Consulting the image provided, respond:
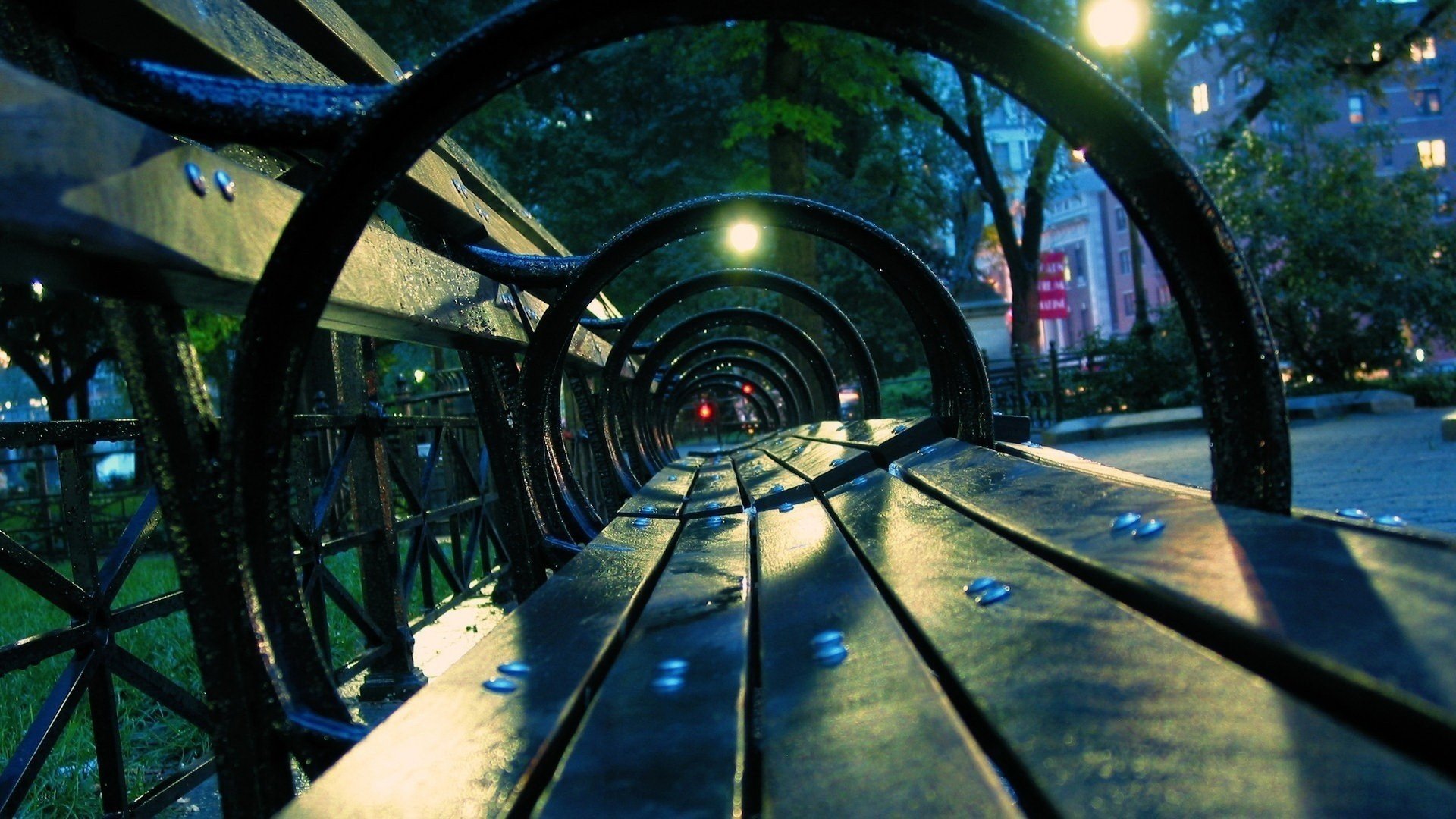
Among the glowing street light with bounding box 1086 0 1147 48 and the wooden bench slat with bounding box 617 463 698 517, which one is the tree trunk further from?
the wooden bench slat with bounding box 617 463 698 517

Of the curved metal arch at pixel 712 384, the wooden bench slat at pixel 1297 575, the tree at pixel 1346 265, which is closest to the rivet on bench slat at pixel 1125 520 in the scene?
the wooden bench slat at pixel 1297 575

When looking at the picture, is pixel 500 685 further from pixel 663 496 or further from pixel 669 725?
pixel 663 496

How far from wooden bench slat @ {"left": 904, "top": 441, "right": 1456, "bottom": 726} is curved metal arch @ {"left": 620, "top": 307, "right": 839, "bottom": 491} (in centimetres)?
331

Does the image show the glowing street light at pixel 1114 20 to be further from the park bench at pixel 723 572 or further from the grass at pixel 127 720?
the park bench at pixel 723 572

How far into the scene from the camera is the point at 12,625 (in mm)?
7301

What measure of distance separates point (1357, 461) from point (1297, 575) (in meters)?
8.79

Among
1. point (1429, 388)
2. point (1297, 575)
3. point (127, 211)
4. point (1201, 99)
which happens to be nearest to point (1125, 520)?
point (1297, 575)

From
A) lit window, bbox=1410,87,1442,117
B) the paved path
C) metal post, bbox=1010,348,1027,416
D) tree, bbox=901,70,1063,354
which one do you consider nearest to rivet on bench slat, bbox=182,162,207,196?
the paved path

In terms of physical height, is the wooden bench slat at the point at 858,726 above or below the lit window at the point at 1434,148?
below

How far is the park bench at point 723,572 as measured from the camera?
72cm

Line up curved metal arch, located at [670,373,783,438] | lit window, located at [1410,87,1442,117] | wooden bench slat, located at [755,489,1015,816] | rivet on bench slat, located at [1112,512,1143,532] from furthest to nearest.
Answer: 1. lit window, located at [1410,87,1442,117]
2. curved metal arch, located at [670,373,783,438]
3. rivet on bench slat, located at [1112,512,1143,532]
4. wooden bench slat, located at [755,489,1015,816]

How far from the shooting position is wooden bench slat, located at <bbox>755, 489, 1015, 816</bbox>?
27.9 inches

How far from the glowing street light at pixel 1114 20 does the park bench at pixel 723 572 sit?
1629 centimetres

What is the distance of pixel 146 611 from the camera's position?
298cm
